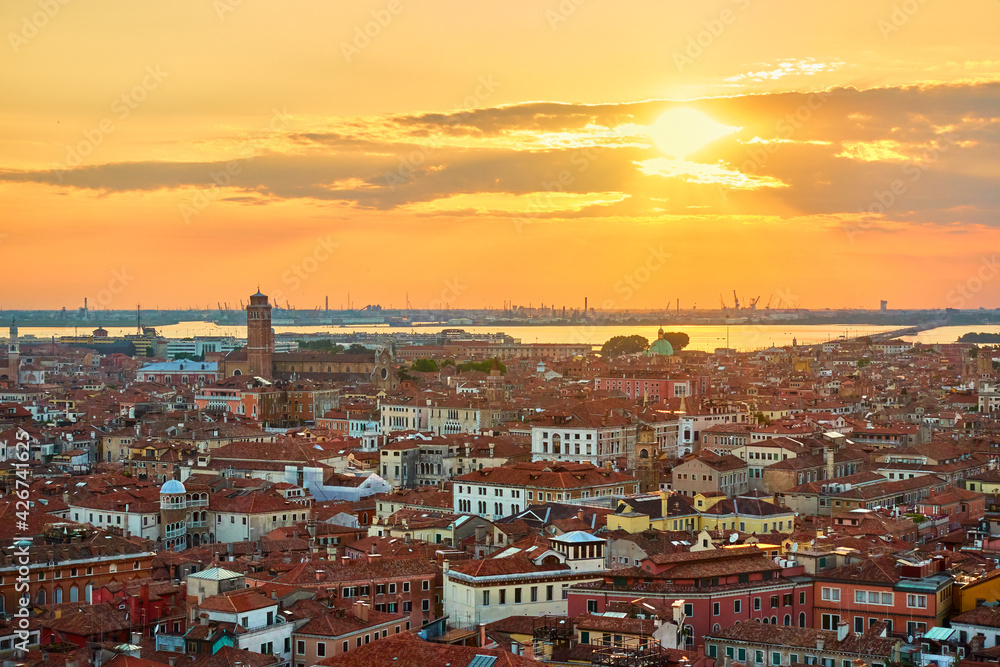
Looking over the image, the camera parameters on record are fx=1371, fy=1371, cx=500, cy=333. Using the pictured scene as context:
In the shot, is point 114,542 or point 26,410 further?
point 26,410

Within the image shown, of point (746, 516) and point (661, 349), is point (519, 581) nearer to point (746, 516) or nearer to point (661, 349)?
point (746, 516)

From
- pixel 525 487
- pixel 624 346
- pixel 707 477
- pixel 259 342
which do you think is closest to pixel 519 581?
pixel 525 487

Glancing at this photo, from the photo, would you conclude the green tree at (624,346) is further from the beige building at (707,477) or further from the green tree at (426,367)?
the beige building at (707,477)

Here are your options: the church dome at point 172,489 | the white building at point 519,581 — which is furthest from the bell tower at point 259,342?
the white building at point 519,581

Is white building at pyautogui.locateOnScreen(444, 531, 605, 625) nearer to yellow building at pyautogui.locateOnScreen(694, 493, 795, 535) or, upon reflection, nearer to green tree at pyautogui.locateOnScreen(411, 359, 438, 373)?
yellow building at pyautogui.locateOnScreen(694, 493, 795, 535)

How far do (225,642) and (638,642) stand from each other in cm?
547

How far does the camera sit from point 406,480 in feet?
131

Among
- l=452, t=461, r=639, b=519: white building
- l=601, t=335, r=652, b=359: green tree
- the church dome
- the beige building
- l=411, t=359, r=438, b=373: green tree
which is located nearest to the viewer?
the church dome

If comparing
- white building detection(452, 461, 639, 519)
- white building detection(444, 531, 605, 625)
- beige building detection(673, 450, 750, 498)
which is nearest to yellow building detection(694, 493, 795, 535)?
white building detection(452, 461, 639, 519)

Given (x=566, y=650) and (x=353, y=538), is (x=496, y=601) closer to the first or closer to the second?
(x=566, y=650)

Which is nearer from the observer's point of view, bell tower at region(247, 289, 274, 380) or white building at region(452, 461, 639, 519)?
white building at region(452, 461, 639, 519)

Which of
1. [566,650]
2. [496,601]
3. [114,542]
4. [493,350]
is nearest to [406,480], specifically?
[114,542]

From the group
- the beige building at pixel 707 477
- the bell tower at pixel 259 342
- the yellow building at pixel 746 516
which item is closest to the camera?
the yellow building at pixel 746 516

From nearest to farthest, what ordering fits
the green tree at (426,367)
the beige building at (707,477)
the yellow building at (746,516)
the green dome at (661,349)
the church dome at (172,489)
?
the yellow building at (746,516)
the church dome at (172,489)
the beige building at (707,477)
the green tree at (426,367)
the green dome at (661,349)
